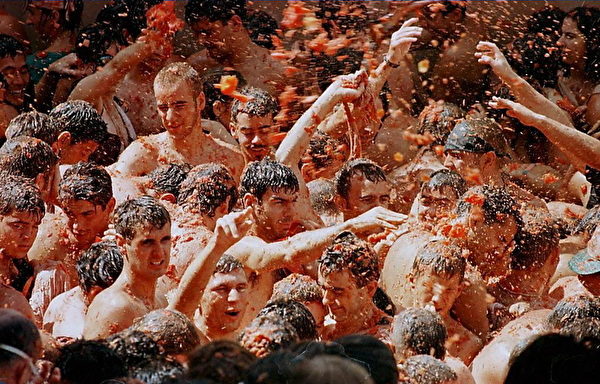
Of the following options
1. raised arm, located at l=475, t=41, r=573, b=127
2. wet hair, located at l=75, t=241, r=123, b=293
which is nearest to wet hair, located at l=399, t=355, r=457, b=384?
wet hair, located at l=75, t=241, r=123, b=293

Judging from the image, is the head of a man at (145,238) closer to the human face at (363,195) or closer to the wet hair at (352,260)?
the wet hair at (352,260)

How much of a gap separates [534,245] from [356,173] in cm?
139

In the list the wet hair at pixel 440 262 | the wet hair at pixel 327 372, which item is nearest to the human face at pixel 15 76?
the wet hair at pixel 440 262

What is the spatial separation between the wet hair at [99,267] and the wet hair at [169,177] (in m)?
1.36

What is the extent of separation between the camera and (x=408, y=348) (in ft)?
26.3

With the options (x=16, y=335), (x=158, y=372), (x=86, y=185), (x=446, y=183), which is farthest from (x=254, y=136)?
(x=16, y=335)

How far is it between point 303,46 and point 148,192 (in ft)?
9.40

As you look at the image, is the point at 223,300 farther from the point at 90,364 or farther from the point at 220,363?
the point at 220,363

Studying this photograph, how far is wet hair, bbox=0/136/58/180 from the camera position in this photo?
9719 millimetres

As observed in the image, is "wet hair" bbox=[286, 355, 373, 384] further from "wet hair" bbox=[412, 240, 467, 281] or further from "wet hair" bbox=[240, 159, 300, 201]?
"wet hair" bbox=[240, 159, 300, 201]

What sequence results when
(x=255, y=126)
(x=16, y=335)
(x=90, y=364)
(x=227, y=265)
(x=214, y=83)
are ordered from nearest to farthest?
(x=16, y=335) < (x=90, y=364) < (x=227, y=265) < (x=255, y=126) < (x=214, y=83)

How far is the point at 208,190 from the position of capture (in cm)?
970

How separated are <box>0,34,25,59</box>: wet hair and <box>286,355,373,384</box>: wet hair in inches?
259

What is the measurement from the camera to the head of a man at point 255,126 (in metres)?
10.9
